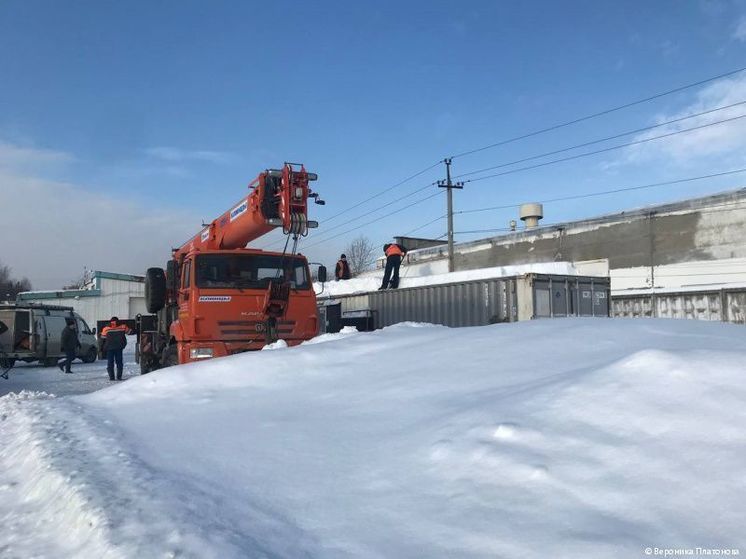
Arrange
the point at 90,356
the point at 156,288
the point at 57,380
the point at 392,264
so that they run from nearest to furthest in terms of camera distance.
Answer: the point at 156,288 < the point at 57,380 < the point at 392,264 < the point at 90,356

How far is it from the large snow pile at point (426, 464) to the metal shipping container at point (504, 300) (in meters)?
7.47

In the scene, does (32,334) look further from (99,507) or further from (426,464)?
(426,464)

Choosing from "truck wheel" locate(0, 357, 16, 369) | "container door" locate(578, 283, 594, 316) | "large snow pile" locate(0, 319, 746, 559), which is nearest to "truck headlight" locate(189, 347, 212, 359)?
"large snow pile" locate(0, 319, 746, 559)

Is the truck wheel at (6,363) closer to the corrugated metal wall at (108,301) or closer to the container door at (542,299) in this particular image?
the container door at (542,299)

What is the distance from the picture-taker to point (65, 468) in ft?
12.6

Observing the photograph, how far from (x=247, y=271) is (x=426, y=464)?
6.88 m

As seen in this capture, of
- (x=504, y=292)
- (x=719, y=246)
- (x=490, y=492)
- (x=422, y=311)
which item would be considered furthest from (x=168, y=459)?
(x=719, y=246)

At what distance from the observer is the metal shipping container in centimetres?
1269

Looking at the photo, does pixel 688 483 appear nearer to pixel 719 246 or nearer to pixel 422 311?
pixel 422 311

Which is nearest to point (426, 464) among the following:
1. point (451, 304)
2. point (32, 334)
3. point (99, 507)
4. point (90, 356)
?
point (99, 507)

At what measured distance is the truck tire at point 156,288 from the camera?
34.6 ft

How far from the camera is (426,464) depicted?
3170mm

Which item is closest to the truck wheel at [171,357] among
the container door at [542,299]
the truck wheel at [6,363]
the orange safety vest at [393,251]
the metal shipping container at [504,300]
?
the metal shipping container at [504,300]

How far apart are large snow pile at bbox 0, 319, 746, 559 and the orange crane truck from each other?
146 inches
